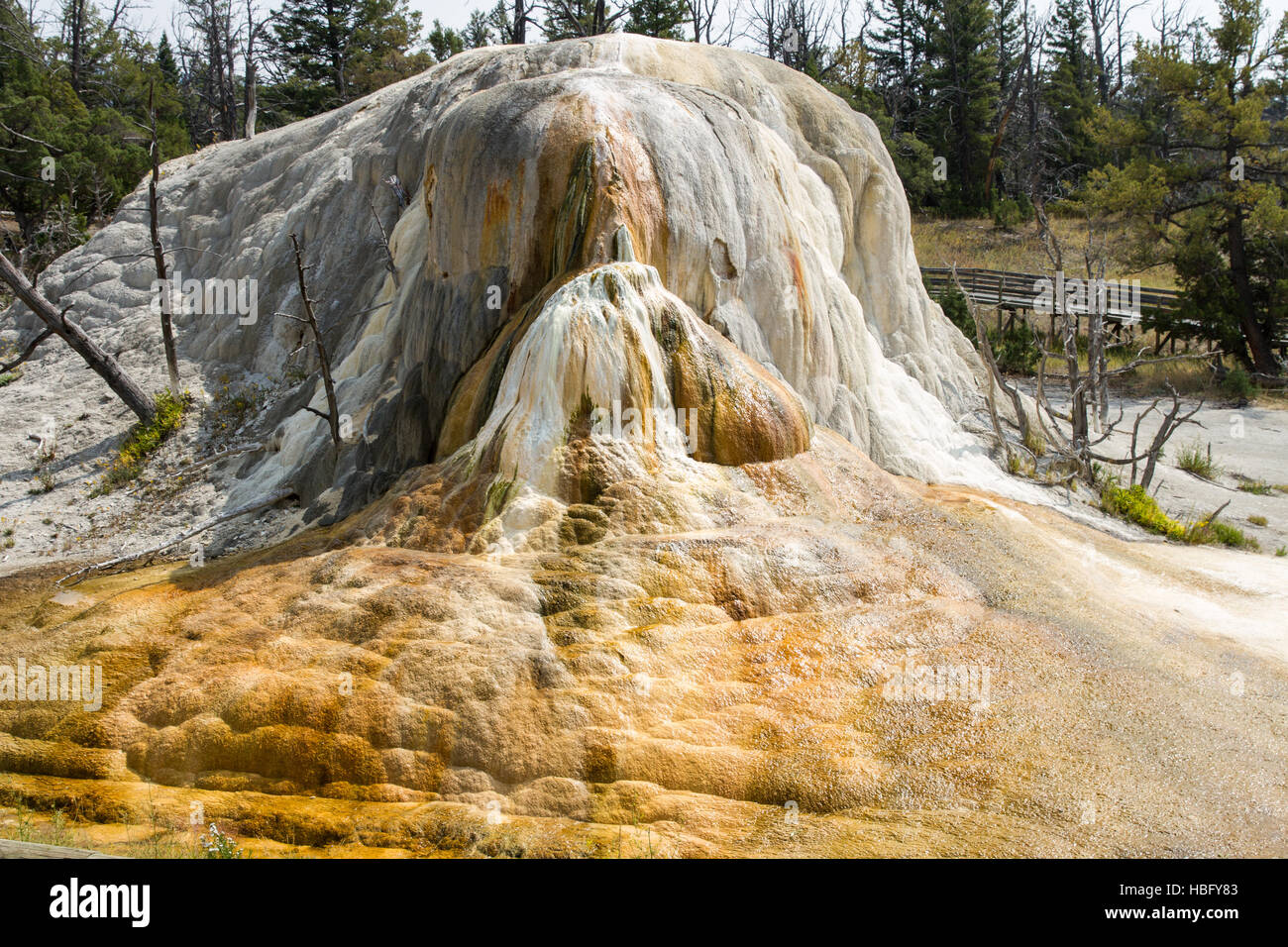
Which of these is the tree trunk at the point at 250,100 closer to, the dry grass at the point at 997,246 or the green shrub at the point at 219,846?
A: the dry grass at the point at 997,246

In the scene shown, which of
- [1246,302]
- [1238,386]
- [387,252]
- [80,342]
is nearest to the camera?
[387,252]

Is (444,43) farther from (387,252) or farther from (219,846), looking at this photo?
(219,846)

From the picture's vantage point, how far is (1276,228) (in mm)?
19172

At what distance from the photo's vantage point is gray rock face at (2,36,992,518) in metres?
9.27

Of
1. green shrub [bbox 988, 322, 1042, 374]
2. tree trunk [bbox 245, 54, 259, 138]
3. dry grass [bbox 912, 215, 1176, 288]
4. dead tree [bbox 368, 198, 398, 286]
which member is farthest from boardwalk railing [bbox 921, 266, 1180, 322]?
tree trunk [bbox 245, 54, 259, 138]

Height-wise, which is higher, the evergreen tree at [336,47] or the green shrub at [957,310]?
the evergreen tree at [336,47]

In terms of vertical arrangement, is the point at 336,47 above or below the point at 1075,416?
above

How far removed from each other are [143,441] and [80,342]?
4.83 ft

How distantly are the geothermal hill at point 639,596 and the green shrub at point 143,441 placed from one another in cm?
48

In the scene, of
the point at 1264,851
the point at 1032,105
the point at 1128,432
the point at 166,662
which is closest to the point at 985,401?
the point at 1128,432

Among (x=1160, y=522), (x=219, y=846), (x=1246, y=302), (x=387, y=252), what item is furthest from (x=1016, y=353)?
(x=219, y=846)

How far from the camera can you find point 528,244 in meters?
9.33

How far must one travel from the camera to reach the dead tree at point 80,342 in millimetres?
12273

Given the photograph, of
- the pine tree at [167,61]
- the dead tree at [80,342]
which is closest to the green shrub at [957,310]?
the dead tree at [80,342]
